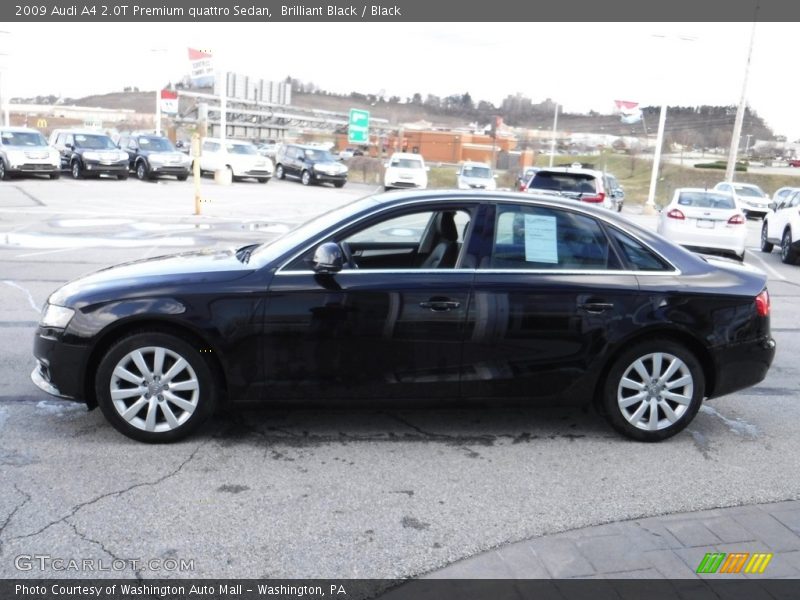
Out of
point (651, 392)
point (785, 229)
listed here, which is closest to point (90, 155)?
point (785, 229)

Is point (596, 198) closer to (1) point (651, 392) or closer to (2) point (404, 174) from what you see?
(1) point (651, 392)

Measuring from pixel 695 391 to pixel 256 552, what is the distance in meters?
3.05

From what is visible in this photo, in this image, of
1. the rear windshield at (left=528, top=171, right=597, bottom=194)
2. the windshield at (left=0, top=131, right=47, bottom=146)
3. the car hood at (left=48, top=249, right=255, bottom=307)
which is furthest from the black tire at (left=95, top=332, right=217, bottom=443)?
the windshield at (left=0, top=131, right=47, bottom=146)

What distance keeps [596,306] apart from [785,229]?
1288 cm

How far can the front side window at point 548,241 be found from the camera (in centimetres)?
504

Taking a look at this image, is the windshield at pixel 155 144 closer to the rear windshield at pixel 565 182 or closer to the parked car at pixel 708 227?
the rear windshield at pixel 565 182

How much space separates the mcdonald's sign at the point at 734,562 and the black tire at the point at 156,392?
2.87 metres

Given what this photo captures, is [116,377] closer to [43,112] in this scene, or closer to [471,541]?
[471,541]

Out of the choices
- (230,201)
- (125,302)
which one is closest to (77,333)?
(125,302)

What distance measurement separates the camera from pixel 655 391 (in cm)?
511

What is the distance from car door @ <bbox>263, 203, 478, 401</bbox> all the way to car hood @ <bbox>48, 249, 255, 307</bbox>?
39cm

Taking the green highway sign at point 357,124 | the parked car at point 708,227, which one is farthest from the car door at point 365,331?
the green highway sign at point 357,124

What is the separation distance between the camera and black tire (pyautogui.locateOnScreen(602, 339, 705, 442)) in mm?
5066

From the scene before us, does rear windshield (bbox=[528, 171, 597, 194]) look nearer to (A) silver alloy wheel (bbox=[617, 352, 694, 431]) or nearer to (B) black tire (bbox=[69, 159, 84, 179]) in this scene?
(A) silver alloy wheel (bbox=[617, 352, 694, 431])
